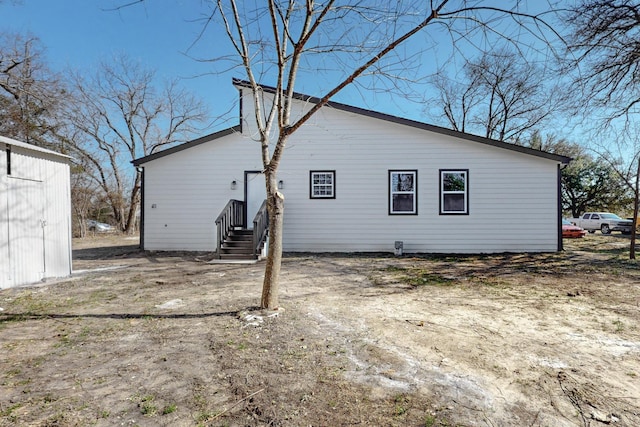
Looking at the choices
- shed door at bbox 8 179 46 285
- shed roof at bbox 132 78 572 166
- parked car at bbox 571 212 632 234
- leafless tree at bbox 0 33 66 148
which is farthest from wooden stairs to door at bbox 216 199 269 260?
parked car at bbox 571 212 632 234

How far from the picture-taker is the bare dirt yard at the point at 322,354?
83.6 inches

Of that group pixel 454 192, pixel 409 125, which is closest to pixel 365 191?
pixel 409 125

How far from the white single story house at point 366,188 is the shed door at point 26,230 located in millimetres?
4354

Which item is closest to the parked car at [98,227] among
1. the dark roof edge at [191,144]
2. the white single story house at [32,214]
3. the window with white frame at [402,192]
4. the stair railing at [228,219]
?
the dark roof edge at [191,144]

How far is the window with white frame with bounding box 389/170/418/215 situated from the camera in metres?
10.1

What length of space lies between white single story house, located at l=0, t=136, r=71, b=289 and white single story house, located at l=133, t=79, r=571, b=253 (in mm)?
3832

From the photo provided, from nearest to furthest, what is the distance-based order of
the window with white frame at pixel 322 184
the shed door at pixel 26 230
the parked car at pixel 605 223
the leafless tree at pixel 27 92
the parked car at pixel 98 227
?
1. the shed door at pixel 26 230
2. the window with white frame at pixel 322 184
3. the leafless tree at pixel 27 92
4. the parked car at pixel 605 223
5. the parked car at pixel 98 227

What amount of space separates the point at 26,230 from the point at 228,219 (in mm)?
4473

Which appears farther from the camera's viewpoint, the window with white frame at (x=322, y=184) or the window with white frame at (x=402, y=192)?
the window with white frame at (x=322, y=184)

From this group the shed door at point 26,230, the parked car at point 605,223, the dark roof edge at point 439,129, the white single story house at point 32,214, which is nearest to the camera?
the white single story house at point 32,214

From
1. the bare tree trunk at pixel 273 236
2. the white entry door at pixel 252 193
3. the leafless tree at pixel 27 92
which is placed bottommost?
the bare tree trunk at pixel 273 236

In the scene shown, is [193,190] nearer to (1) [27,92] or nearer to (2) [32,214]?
(2) [32,214]

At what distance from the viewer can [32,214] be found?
5.95 meters

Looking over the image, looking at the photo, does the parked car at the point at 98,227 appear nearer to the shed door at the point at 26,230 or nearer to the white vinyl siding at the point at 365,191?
the white vinyl siding at the point at 365,191
